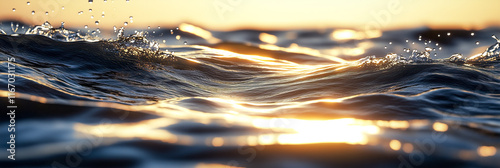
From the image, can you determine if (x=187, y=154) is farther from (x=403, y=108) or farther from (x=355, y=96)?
(x=355, y=96)

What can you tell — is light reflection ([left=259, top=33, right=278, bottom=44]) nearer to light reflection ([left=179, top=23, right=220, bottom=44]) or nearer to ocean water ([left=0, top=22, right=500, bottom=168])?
light reflection ([left=179, top=23, right=220, bottom=44])

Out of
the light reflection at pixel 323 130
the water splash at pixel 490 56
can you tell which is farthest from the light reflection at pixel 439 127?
the water splash at pixel 490 56

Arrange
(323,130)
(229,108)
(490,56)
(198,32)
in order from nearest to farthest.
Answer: (323,130), (229,108), (490,56), (198,32)

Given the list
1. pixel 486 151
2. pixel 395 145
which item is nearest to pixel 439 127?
pixel 486 151

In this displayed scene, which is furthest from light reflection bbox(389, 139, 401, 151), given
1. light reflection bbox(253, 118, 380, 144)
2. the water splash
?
the water splash

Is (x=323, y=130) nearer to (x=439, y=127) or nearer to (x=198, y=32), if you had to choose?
(x=439, y=127)

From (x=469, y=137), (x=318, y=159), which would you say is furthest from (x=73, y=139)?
(x=469, y=137)

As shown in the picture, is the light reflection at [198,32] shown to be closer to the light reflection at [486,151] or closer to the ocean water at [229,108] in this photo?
the ocean water at [229,108]

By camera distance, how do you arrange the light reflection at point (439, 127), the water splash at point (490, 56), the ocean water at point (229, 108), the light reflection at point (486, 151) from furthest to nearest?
the water splash at point (490, 56), the light reflection at point (439, 127), the light reflection at point (486, 151), the ocean water at point (229, 108)
